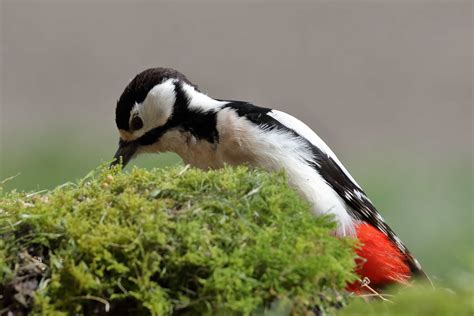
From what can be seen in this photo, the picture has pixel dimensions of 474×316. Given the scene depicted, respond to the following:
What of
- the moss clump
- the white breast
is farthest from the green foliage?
the white breast

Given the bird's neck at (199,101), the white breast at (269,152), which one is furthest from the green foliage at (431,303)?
the bird's neck at (199,101)

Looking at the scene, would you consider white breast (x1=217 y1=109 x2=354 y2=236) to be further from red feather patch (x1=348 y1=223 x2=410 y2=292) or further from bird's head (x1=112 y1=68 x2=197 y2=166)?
bird's head (x1=112 y1=68 x2=197 y2=166)

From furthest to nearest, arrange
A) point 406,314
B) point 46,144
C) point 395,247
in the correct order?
point 46,144
point 395,247
point 406,314

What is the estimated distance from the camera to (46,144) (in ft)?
34.4

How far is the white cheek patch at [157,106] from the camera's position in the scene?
5.13m

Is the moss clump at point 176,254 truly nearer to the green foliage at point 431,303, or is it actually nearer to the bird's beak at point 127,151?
the green foliage at point 431,303

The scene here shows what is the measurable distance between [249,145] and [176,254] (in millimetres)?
1848

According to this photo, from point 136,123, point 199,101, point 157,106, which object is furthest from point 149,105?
point 199,101

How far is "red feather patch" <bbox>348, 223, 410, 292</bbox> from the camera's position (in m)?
4.67

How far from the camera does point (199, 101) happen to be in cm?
517

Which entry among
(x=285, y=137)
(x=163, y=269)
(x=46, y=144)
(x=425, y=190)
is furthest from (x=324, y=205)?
(x=46, y=144)

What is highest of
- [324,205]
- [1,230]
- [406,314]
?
[324,205]

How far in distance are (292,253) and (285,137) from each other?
1944 millimetres

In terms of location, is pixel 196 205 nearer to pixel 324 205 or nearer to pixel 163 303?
pixel 163 303
